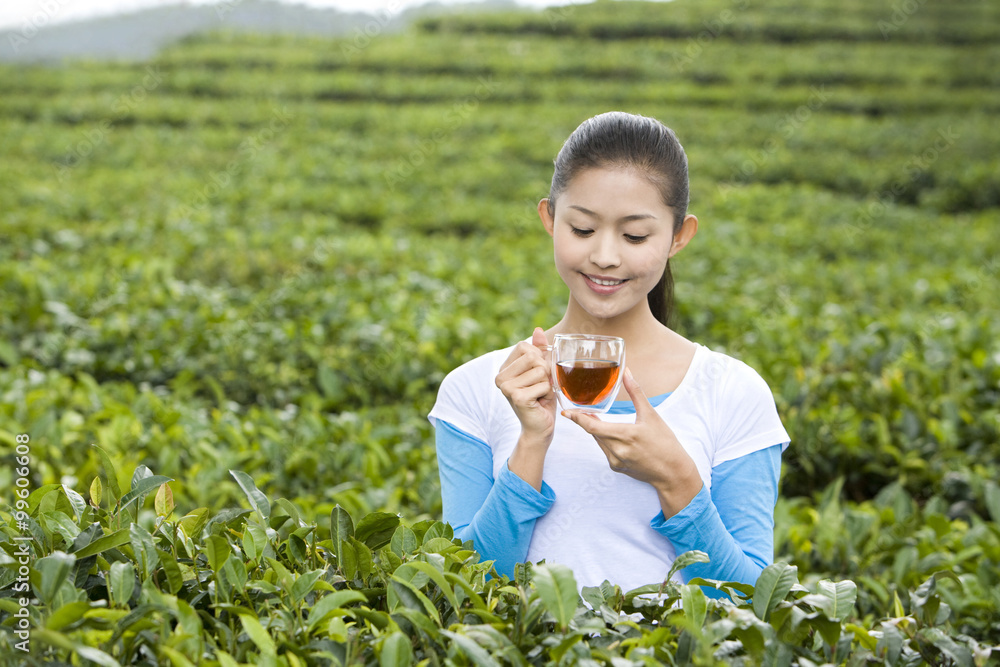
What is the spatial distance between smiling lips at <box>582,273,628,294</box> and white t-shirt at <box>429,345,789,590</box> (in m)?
0.21

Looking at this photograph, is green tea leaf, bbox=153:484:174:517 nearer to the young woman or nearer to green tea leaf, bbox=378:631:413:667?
the young woman

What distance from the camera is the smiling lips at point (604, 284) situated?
4.77 feet

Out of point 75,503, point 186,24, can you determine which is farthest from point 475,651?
point 186,24

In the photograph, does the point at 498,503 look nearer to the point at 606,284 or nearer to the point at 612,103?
the point at 606,284

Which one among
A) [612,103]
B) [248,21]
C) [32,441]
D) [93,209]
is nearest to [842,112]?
[612,103]

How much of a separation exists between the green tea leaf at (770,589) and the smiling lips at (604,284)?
0.51 m

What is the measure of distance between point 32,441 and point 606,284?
7.75 ft

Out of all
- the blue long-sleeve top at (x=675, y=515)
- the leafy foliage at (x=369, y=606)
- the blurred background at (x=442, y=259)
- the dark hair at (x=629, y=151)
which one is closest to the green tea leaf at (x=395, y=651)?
the leafy foliage at (x=369, y=606)

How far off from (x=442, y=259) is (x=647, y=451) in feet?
15.8

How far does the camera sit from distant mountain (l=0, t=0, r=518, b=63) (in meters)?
21.9

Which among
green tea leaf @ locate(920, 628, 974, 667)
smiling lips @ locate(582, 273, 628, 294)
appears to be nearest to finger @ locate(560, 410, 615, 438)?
smiling lips @ locate(582, 273, 628, 294)

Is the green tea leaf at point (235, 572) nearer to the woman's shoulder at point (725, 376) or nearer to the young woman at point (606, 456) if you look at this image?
the young woman at point (606, 456)

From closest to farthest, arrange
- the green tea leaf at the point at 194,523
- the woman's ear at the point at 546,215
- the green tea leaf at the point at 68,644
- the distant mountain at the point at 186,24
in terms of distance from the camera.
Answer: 1. the green tea leaf at the point at 68,644
2. the green tea leaf at the point at 194,523
3. the woman's ear at the point at 546,215
4. the distant mountain at the point at 186,24

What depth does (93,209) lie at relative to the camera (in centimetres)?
702
